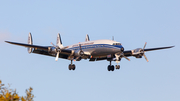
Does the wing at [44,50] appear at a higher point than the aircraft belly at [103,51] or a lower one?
higher

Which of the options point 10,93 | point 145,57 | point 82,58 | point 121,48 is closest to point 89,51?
point 82,58

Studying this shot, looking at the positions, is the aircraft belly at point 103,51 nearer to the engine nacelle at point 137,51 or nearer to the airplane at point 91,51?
the airplane at point 91,51

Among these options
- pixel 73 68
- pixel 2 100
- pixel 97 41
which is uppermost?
pixel 97 41

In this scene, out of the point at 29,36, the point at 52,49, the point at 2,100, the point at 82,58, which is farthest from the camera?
the point at 29,36

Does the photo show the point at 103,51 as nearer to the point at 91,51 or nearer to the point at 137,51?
the point at 91,51

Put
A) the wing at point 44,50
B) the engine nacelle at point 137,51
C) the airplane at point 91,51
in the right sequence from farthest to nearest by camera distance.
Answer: the engine nacelle at point 137,51, the airplane at point 91,51, the wing at point 44,50

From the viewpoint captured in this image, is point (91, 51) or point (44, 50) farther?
point (44, 50)

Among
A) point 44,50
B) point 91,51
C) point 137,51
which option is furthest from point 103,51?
point 44,50

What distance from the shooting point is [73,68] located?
55.5 metres

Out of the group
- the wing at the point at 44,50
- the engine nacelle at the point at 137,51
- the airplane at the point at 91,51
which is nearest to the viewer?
the wing at the point at 44,50

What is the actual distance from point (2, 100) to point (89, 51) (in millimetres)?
30701

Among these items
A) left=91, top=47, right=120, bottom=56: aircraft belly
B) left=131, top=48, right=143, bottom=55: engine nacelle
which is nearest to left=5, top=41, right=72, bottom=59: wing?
Answer: left=91, top=47, right=120, bottom=56: aircraft belly

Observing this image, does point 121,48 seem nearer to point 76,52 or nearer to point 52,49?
point 76,52

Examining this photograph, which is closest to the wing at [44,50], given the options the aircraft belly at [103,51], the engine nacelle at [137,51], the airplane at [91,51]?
the airplane at [91,51]
